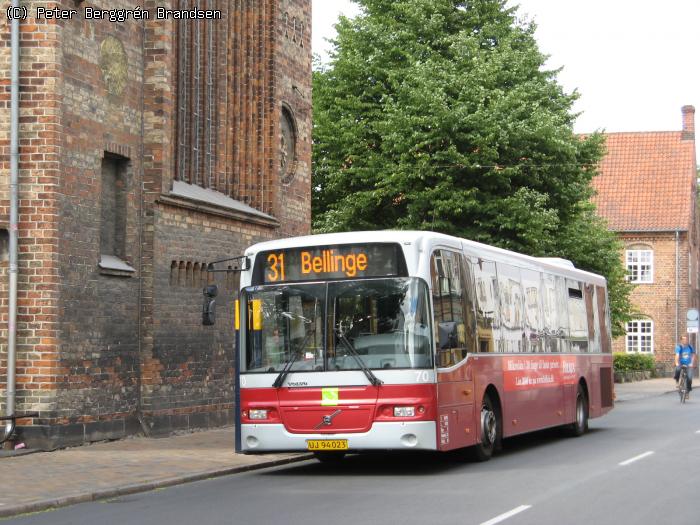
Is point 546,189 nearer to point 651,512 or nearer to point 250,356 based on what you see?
point 250,356

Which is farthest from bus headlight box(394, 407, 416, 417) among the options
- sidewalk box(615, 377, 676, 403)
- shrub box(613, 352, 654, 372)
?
shrub box(613, 352, 654, 372)

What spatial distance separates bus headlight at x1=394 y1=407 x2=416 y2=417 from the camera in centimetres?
1409

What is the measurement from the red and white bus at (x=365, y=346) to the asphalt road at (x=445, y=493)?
592mm

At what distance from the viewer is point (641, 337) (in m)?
64.8

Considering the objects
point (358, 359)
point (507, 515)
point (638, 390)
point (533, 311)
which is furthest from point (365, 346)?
point (638, 390)

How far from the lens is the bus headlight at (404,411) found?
1409 centimetres

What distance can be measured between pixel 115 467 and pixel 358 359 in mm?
3282

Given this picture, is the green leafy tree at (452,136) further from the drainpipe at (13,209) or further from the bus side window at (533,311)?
the drainpipe at (13,209)

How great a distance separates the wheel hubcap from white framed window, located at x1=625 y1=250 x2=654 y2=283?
1959 inches

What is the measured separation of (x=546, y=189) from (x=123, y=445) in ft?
56.3

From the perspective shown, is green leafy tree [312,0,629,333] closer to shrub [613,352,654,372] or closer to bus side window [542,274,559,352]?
bus side window [542,274,559,352]

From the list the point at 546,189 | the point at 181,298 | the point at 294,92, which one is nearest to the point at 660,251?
the point at 546,189

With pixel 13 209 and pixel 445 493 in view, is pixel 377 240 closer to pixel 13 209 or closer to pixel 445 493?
pixel 445 493

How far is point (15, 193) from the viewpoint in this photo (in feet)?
56.1
